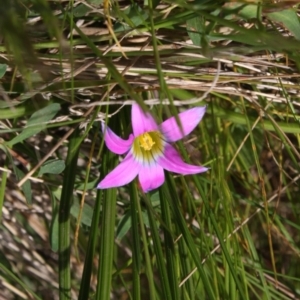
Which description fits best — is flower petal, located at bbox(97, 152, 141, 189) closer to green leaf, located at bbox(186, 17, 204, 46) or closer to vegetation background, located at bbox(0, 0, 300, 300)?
vegetation background, located at bbox(0, 0, 300, 300)

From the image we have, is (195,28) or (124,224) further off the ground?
(195,28)

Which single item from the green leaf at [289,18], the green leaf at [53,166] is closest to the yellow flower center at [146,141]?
the green leaf at [53,166]

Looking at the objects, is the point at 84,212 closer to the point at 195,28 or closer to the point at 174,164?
the point at 174,164

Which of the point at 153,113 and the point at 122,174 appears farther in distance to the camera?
the point at 122,174

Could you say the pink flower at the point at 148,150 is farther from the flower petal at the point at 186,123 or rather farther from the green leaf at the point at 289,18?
the green leaf at the point at 289,18

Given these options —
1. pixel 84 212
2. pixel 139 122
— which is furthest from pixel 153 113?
pixel 84 212

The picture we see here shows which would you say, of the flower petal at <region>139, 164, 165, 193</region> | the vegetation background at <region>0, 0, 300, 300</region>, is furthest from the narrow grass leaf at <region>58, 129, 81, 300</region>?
the flower petal at <region>139, 164, 165, 193</region>
